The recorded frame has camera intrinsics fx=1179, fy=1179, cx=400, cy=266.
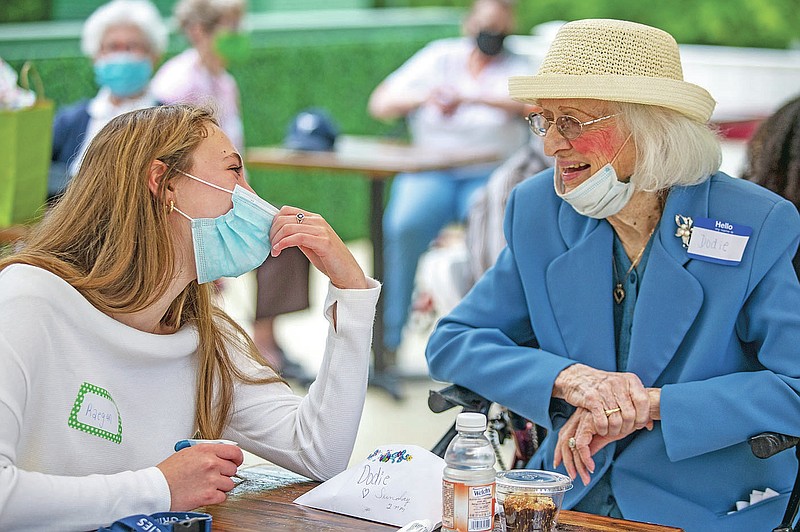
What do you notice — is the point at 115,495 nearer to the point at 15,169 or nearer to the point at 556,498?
the point at 556,498

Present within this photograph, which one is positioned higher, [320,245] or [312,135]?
[320,245]

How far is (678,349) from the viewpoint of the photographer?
231 centimetres

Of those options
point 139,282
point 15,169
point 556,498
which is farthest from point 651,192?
point 15,169

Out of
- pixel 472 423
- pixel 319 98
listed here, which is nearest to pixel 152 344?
pixel 472 423

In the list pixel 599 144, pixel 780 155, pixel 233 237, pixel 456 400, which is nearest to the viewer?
pixel 233 237

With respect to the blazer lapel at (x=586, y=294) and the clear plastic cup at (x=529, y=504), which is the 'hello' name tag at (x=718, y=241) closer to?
the blazer lapel at (x=586, y=294)

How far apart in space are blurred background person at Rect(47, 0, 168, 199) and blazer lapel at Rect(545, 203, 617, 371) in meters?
2.92

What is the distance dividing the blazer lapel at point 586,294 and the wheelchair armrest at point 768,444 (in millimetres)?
333

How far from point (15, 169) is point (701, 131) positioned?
2.53 meters

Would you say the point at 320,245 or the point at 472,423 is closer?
the point at 472,423

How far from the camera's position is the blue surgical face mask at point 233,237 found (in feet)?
6.52

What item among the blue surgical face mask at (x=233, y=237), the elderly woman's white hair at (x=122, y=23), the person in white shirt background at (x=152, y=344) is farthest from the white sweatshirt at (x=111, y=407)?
the elderly woman's white hair at (x=122, y=23)

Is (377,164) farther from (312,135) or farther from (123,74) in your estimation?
(123,74)

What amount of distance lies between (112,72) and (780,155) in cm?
335
